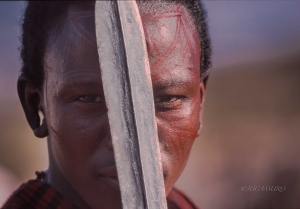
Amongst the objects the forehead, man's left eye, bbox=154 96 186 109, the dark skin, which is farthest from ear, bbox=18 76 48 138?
man's left eye, bbox=154 96 186 109

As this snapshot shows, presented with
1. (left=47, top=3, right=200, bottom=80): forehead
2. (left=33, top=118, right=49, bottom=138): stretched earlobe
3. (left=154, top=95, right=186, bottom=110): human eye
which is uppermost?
(left=47, top=3, right=200, bottom=80): forehead

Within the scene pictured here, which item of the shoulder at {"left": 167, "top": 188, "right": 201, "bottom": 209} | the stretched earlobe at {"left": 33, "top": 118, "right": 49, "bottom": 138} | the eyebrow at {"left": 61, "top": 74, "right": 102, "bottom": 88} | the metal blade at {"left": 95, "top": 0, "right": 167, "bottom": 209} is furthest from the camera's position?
the shoulder at {"left": 167, "top": 188, "right": 201, "bottom": 209}

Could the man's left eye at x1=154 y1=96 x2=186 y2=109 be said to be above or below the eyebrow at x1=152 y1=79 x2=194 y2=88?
below

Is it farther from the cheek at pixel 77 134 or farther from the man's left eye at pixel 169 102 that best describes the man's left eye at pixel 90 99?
the man's left eye at pixel 169 102

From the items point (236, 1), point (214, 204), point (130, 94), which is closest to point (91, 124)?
point (130, 94)

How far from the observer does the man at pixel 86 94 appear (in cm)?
91

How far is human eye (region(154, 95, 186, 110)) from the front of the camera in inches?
37.6

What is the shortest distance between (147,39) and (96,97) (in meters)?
0.19

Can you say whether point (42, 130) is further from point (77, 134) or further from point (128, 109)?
point (128, 109)

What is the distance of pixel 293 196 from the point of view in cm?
141

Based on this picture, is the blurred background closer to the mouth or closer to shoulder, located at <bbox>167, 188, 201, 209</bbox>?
shoulder, located at <bbox>167, 188, 201, 209</bbox>

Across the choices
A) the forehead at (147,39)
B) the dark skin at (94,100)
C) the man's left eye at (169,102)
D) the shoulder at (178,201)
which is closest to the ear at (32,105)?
the dark skin at (94,100)

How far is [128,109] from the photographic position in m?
0.76

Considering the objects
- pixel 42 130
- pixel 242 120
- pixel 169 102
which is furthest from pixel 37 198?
pixel 242 120
